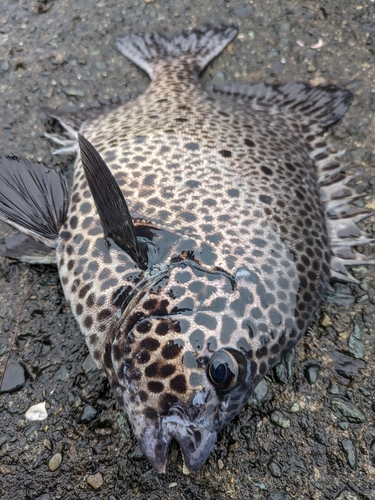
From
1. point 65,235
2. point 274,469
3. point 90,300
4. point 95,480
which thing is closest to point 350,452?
point 274,469

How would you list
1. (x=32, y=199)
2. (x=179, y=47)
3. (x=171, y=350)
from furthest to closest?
(x=179, y=47) → (x=32, y=199) → (x=171, y=350)

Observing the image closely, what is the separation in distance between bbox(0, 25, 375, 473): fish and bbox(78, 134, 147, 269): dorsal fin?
10mm

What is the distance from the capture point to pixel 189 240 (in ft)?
9.71

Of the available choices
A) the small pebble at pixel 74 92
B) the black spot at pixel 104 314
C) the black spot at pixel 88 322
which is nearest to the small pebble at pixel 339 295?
the black spot at pixel 104 314

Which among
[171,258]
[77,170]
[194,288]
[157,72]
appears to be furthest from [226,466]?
[157,72]

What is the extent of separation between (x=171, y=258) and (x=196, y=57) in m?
2.87

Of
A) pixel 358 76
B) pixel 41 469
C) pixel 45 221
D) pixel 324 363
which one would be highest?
pixel 358 76

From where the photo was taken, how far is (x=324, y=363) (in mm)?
3293

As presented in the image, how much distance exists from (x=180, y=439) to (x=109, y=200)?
1.54 meters

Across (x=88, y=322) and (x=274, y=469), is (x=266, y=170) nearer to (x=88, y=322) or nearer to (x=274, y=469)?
(x=88, y=322)

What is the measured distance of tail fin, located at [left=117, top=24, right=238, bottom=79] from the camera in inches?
186

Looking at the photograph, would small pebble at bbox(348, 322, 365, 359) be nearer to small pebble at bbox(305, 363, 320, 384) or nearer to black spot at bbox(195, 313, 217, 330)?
small pebble at bbox(305, 363, 320, 384)

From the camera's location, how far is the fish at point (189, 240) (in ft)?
8.31

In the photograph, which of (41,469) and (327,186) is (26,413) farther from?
(327,186)
